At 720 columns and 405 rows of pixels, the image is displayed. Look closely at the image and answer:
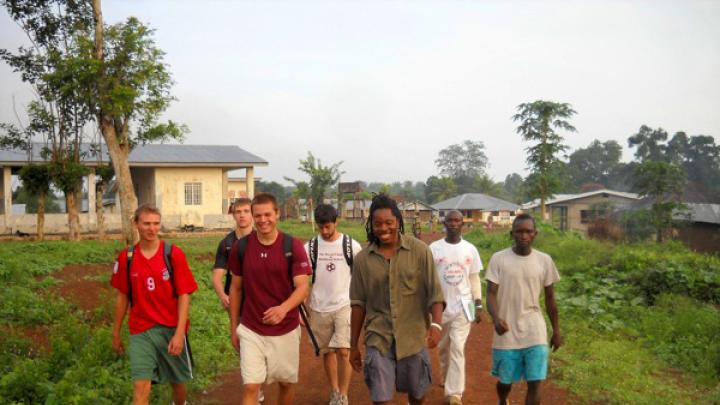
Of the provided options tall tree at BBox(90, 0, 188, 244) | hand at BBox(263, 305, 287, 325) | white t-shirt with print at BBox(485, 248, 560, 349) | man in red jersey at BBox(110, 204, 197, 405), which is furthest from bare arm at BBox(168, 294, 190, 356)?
tall tree at BBox(90, 0, 188, 244)

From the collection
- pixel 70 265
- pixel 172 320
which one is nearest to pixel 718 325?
pixel 172 320

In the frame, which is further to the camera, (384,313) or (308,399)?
(308,399)

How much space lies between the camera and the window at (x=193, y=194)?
104 feet

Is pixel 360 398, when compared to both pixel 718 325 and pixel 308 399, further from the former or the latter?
pixel 718 325

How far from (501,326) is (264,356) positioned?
1.88 m

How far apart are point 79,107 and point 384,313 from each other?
68.6 ft

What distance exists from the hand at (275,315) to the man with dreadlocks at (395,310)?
1.72 ft

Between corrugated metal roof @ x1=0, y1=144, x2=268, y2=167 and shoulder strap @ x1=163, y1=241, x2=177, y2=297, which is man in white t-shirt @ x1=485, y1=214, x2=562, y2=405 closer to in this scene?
shoulder strap @ x1=163, y1=241, x2=177, y2=297

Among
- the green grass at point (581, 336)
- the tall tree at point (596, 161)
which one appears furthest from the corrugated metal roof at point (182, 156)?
the tall tree at point (596, 161)

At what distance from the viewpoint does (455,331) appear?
581 cm

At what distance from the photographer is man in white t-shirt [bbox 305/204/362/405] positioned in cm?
560

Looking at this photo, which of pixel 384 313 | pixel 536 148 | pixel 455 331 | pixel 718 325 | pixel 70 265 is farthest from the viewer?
pixel 536 148

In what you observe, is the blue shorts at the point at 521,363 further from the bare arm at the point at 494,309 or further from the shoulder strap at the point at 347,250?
the shoulder strap at the point at 347,250

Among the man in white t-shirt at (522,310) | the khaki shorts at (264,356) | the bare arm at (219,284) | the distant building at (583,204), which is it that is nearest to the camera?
the khaki shorts at (264,356)
